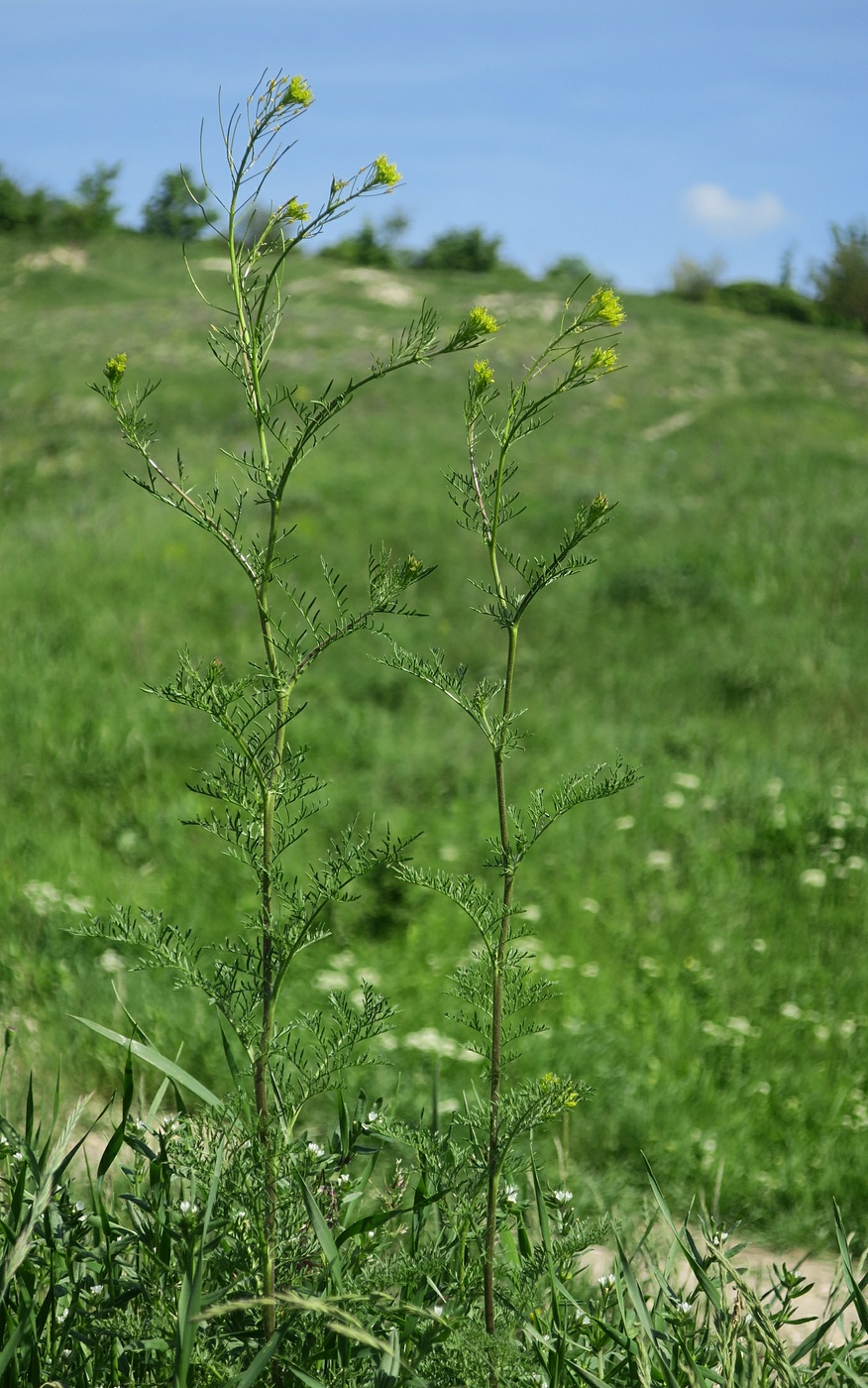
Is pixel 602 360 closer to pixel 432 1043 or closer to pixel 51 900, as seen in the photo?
pixel 432 1043

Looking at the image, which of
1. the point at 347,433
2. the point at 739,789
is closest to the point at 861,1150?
the point at 739,789

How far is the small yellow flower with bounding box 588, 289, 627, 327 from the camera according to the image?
4.28ft

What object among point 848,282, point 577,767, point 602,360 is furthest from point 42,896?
point 848,282

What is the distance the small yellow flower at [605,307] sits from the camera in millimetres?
1304

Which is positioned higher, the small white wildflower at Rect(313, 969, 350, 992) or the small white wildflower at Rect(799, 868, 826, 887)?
the small white wildflower at Rect(799, 868, 826, 887)

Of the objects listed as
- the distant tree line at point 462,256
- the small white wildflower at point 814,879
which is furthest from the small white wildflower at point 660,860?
the distant tree line at point 462,256

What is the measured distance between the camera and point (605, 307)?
1.31m

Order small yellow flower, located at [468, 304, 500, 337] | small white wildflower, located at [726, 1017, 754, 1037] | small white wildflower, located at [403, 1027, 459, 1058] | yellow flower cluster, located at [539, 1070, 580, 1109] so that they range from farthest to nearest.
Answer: small white wildflower, located at [726, 1017, 754, 1037] < small white wildflower, located at [403, 1027, 459, 1058] < yellow flower cluster, located at [539, 1070, 580, 1109] < small yellow flower, located at [468, 304, 500, 337]

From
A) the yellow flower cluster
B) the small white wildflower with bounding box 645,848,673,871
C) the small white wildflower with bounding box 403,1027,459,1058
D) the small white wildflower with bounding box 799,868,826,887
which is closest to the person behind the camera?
the yellow flower cluster

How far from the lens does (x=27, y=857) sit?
4867mm

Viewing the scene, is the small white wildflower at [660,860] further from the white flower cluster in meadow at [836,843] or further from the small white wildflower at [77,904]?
the small white wildflower at [77,904]

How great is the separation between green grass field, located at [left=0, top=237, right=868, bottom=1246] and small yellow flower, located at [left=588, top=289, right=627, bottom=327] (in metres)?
0.49

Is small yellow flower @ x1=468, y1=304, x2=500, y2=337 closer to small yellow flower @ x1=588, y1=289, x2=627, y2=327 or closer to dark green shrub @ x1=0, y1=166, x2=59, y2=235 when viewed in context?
small yellow flower @ x1=588, y1=289, x2=627, y2=327

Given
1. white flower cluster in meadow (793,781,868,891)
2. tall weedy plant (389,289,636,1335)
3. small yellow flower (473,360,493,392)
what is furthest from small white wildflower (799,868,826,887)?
small yellow flower (473,360,493,392)
